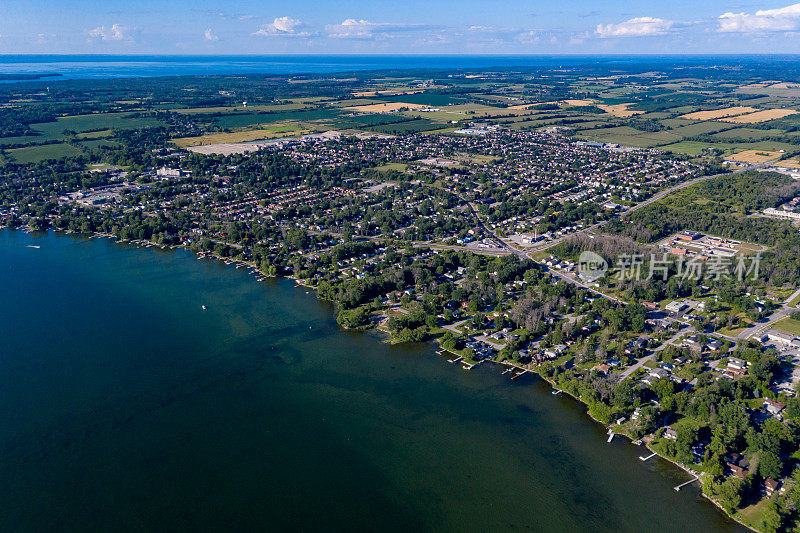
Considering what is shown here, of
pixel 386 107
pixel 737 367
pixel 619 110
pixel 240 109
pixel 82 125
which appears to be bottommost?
pixel 737 367

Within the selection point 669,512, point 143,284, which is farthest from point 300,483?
point 143,284

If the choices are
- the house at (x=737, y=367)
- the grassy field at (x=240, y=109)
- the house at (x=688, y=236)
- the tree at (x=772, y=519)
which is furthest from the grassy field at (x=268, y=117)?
the tree at (x=772, y=519)

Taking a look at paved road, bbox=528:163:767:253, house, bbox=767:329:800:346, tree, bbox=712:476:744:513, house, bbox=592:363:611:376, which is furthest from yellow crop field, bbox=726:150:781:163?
tree, bbox=712:476:744:513

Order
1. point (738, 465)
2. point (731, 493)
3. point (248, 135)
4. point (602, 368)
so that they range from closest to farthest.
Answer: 1. point (731, 493)
2. point (738, 465)
3. point (602, 368)
4. point (248, 135)

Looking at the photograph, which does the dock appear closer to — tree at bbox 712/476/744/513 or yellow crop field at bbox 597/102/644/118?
tree at bbox 712/476/744/513

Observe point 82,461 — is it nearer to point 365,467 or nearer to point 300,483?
point 300,483

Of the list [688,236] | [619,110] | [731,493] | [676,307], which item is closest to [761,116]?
[619,110]

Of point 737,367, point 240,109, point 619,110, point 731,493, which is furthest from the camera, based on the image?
point 240,109

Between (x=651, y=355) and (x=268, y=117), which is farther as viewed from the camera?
(x=268, y=117)

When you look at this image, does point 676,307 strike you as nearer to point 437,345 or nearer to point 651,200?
point 437,345

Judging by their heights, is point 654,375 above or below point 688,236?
below
